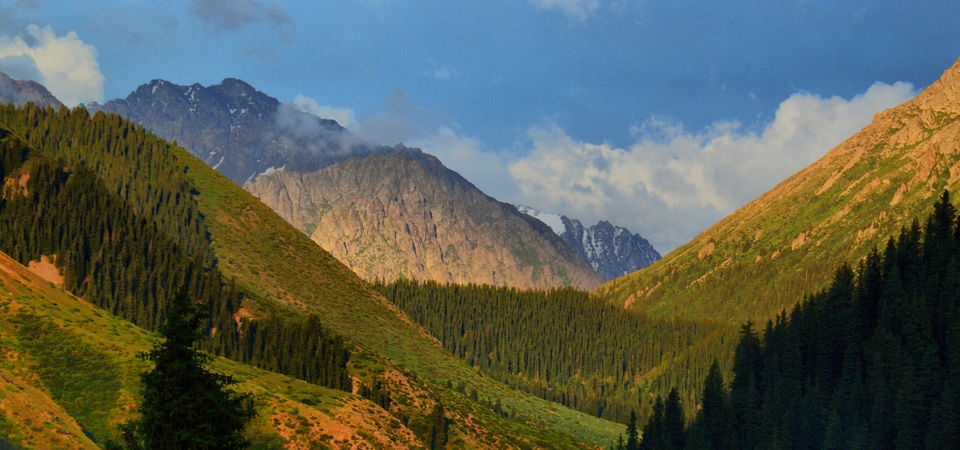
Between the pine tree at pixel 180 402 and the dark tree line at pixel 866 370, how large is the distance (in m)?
96.1

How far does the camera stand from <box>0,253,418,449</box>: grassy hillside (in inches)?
2591

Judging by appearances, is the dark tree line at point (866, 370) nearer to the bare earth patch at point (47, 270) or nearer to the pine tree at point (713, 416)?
the pine tree at point (713, 416)

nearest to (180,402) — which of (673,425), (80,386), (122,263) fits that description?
(80,386)

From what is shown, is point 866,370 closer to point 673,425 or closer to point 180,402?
point 673,425

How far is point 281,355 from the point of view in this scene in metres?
148

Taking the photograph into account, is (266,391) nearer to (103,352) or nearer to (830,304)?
(103,352)

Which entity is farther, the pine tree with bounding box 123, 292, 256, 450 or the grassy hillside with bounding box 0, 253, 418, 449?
the grassy hillside with bounding box 0, 253, 418, 449

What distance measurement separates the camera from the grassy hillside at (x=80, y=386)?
65812mm

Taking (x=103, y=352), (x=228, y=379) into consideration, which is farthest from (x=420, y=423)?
(x=228, y=379)

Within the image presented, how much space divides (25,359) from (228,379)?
58.5 metres

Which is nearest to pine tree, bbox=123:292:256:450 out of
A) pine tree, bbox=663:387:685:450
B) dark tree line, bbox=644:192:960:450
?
dark tree line, bbox=644:192:960:450

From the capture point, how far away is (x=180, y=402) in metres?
37.0

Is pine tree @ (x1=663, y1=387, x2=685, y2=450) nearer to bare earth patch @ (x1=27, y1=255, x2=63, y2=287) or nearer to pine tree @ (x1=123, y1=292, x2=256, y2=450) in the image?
bare earth patch @ (x1=27, y1=255, x2=63, y2=287)

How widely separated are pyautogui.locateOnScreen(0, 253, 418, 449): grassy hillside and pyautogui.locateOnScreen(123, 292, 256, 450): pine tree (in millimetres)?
31104
